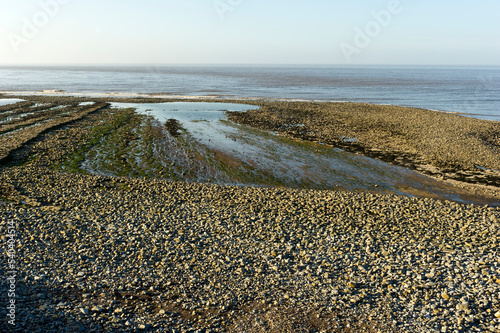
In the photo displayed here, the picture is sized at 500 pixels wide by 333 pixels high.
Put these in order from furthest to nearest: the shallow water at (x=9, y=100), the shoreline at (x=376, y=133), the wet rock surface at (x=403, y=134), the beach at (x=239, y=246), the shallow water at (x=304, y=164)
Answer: the shallow water at (x=9, y=100) < the wet rock surface at (x=403, y=134) < the shoreline at (x=376, y=133) < the shallow water at (x=304, y=164) < the beach at (x=239, y=246)

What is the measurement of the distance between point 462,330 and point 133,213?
16.1m

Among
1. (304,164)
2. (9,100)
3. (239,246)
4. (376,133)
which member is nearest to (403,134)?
(376,133)

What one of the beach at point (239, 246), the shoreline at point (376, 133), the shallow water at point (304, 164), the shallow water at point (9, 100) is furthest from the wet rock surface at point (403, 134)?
the shallow water at point (9, 100)

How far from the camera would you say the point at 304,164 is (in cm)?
3056

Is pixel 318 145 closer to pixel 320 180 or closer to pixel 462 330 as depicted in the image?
pixel 320 180

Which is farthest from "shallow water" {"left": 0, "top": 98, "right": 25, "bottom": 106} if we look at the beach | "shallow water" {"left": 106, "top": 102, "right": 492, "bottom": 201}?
the beach

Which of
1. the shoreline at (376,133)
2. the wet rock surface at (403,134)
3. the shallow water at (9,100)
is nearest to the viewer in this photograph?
the shoreline at (376,133)

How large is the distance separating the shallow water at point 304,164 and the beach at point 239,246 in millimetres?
649

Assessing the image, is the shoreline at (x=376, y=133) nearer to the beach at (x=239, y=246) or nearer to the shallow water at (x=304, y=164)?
the beach at (x=239, y=246)

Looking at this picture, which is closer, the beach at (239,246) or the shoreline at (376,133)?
the beach at (239,246)

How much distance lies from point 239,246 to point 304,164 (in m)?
16.7

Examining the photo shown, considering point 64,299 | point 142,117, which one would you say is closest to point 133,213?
point 64,299

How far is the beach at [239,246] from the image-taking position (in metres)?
11.0

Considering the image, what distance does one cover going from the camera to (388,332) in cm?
1037
